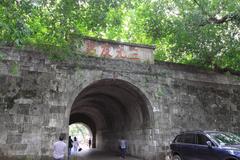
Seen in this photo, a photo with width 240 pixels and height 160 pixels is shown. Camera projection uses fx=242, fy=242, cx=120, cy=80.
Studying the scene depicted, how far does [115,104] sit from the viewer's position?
48.2 feet

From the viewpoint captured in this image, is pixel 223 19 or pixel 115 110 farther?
pixel 115 110

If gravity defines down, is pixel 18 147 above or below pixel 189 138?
below

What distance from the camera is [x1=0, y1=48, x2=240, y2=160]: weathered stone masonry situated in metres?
8.73

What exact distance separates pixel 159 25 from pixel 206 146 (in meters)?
6.73

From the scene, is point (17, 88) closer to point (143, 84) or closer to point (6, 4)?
point (6, 4)

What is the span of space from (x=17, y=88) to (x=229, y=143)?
24.5ft

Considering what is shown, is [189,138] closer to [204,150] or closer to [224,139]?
[204,150]

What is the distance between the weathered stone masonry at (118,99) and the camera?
873cm

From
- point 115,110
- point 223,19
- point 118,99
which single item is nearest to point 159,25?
point 223,19

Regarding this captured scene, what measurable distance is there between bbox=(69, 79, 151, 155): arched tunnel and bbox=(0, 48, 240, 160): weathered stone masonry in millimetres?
57

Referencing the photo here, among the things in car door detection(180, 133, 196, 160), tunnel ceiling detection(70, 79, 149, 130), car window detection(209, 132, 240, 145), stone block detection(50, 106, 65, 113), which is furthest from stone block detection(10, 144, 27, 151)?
car window detection(209, 132, 240, 145)

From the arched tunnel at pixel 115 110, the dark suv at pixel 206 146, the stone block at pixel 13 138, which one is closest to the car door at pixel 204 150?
the dark suv at pixel 206 146

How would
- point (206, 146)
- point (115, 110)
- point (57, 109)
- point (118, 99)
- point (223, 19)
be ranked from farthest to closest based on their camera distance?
point (115, 110), point (118, 99), point (223, 19), point (57, 109), point (206, 146)

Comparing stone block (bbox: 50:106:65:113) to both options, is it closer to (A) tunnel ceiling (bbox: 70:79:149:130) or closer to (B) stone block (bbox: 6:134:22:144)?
(B) stone block (bbox: 6:134:22:144)
